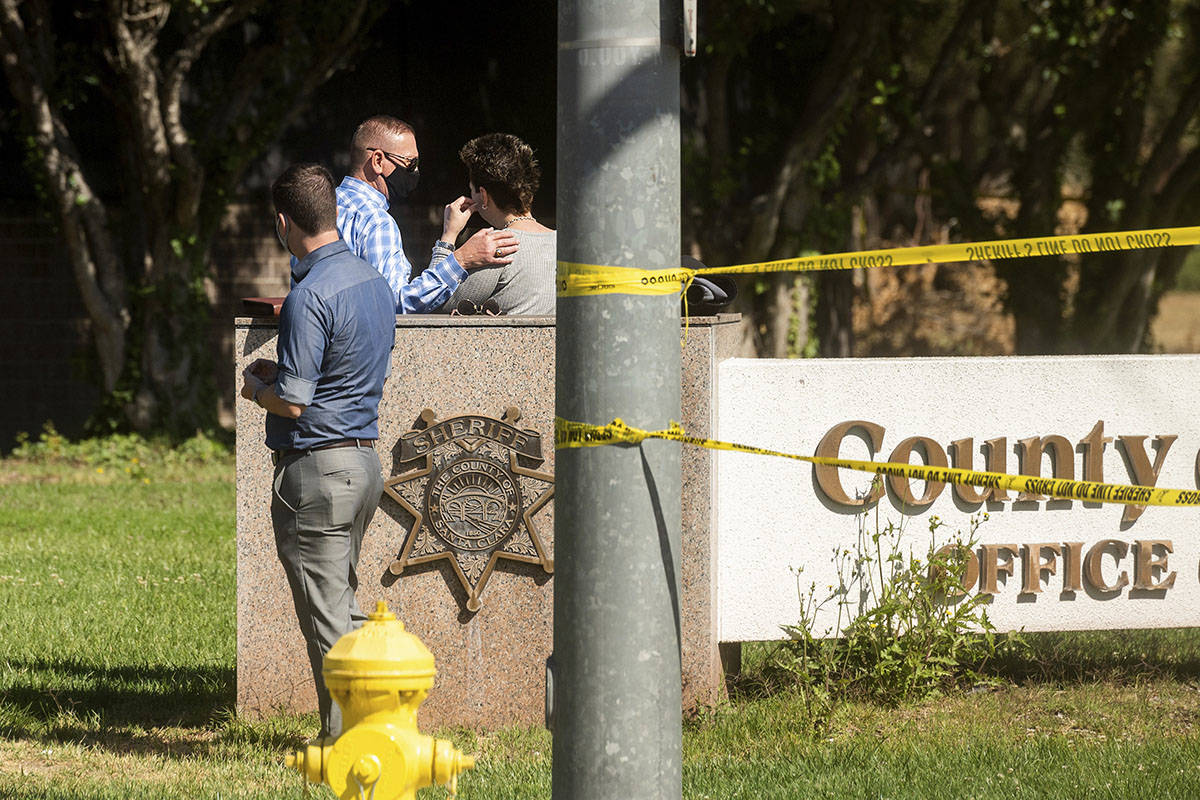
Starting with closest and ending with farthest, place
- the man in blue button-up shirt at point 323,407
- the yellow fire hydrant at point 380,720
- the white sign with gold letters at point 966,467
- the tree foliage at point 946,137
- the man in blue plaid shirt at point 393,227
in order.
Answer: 1. the yellow fire hydrant at point 380,720
2. the man in blue button-up shirt at point 323,407
3. the man in blue plaid shirt at point 393,227
4. the white sign with gold letters at point 966,467
5. the tree foliage at point 946,137

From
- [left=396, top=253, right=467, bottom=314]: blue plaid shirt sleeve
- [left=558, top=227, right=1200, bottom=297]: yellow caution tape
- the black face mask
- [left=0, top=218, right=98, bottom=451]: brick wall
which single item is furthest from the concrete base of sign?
[left=0, top=218, right=98, bottom=451]: brick wall

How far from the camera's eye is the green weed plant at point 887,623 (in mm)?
5246

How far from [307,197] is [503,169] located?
0.91 meters

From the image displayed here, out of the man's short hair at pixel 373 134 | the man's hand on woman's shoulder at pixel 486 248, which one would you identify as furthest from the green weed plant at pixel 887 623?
the man's short hair at pixel 373 134

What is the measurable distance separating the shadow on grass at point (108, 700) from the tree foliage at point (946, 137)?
883 centimetres

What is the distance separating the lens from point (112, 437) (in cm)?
1231

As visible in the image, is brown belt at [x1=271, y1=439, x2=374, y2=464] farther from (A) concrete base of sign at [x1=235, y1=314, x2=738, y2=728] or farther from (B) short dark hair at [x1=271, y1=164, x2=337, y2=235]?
(B) short dark hair at [x1=271, y1=164, x2=337, y2=235]

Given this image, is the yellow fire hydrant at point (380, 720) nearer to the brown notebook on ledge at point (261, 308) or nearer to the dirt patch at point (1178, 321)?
the brown notebook on ledge at point (261, 308)

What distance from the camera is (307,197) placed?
4508 mm

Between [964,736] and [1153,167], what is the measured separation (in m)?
11.4

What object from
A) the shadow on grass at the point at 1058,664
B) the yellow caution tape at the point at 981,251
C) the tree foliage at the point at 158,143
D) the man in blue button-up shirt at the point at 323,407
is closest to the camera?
the yellow caution tape at the point at 981,251

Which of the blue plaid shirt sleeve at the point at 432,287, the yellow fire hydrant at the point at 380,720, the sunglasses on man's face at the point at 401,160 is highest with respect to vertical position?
the sunglasses on man's face at the point at 401,160

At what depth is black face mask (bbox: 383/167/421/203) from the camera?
213 inches

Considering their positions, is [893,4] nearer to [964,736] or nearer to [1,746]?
[964,736]
